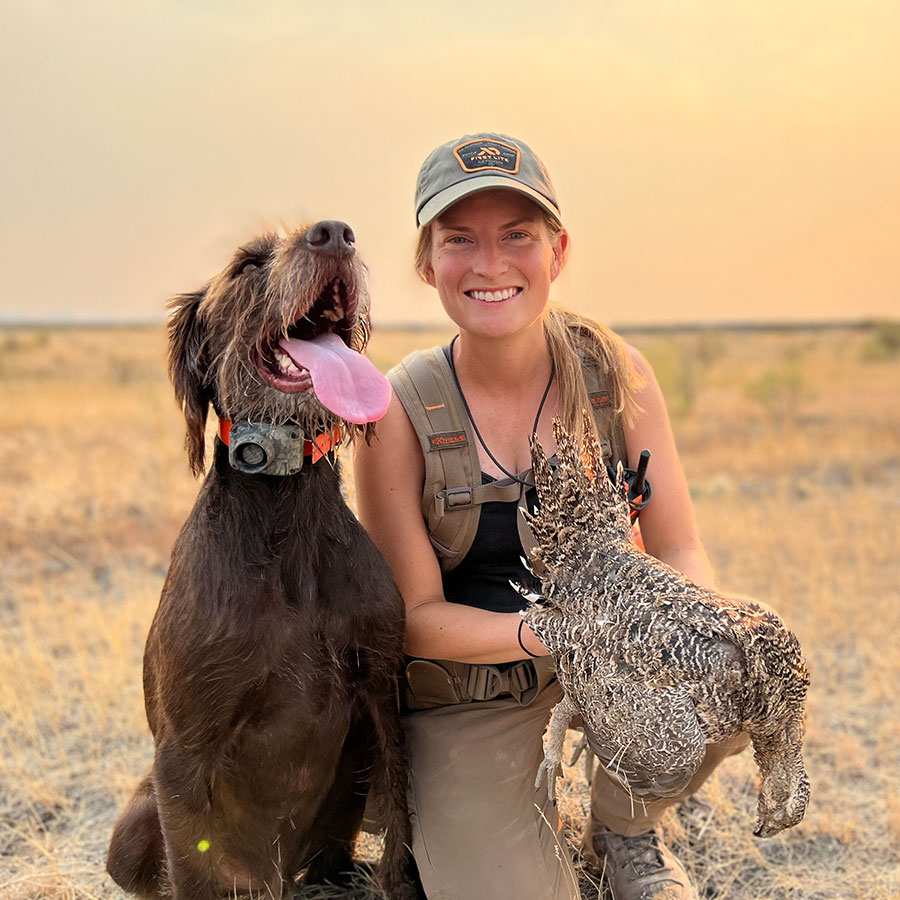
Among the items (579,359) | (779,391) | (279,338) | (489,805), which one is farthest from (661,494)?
(779,391)

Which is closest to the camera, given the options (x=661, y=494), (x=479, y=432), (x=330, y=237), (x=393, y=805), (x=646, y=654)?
(x=646, y=654)

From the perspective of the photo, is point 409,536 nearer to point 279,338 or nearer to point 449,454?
point 449,454

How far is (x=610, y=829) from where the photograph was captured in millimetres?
4109

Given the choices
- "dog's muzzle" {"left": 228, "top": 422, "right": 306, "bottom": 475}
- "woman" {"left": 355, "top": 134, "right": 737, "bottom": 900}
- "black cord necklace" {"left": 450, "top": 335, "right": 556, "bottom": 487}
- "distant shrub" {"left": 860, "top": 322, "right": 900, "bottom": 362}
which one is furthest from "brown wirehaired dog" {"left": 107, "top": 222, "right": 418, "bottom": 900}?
"distant shrub" {"left": 860, "top": 322, "right": 900, "bottom": 362}

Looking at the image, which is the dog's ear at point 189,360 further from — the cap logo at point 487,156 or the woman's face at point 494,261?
the cap logo at point 487,156

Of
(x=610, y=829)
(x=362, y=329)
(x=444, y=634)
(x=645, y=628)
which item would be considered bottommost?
(x=610, y=829)

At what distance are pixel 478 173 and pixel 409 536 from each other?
147 centimetres

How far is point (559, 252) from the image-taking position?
402 cm

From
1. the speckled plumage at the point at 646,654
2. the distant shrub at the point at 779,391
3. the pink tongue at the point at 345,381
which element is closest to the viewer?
the speckled plumage at the point at 646,654

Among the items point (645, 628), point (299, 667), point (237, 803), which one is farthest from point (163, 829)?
point (645, 628)

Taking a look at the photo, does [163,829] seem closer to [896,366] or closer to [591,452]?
[591,452]

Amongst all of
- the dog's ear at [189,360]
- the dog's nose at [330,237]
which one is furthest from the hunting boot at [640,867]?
the dog's nose at [330,237]

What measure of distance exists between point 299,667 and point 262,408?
88cm

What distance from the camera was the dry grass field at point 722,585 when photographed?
174 inches
